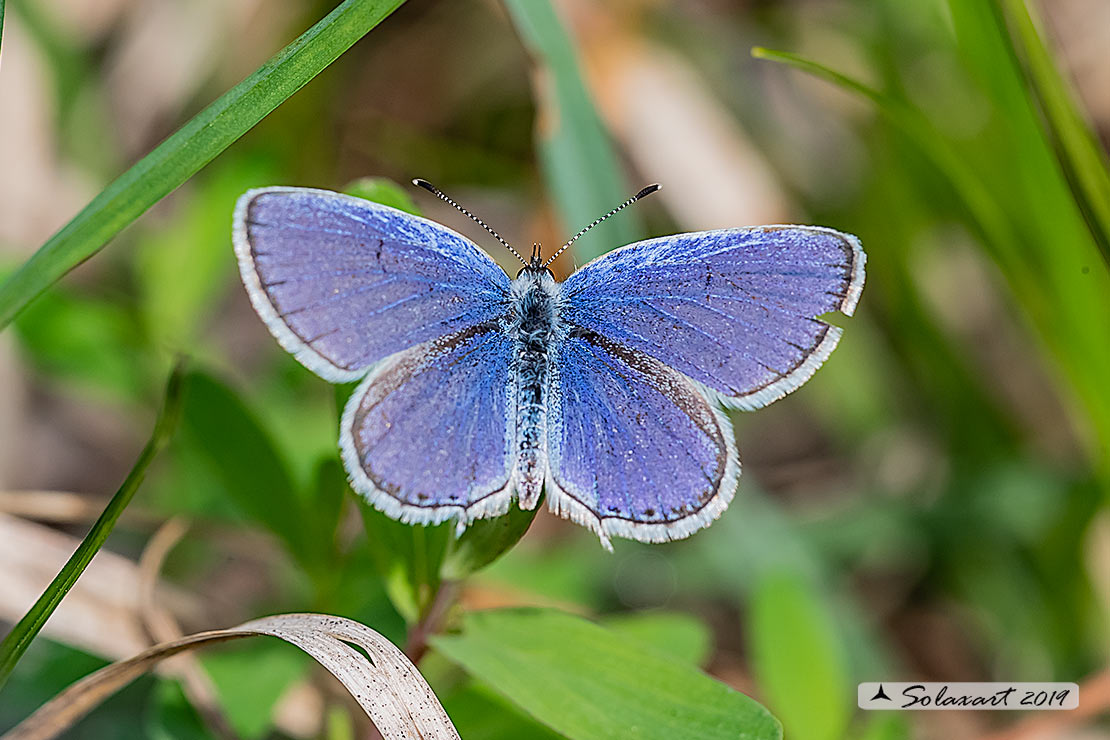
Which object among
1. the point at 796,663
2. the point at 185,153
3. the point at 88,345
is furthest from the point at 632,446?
the point at 88,345

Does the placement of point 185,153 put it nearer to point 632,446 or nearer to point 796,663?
point 632,446

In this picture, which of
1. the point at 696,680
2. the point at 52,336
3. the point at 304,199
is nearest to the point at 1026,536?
the point at 696,680

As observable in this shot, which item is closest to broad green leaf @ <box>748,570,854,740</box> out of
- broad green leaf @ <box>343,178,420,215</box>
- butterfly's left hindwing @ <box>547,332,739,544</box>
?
butterfly's left hindwing @ <box>547,332,739,544</box>

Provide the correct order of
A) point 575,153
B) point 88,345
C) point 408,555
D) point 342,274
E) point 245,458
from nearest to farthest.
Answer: point 408,555, point 342,274, point 245,458, point 575,153, point 88,345

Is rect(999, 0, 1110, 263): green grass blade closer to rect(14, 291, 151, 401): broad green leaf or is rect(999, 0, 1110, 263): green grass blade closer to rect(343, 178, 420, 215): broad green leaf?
rect(343, 178, 420, 215): broad green leaf

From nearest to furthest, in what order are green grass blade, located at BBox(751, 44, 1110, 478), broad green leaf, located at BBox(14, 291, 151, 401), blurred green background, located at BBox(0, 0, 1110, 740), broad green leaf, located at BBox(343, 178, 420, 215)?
broad green leaf, located at BBox(343, 178, 420, 215) → blurred green background, located at BBox(0, 0, 1110, 740) → green grass blade, located at BBox(751, 44, 1110, 478) → broad green leaf, located at BBox(14, 291, 151, 401)

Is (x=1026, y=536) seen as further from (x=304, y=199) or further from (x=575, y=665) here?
(x=304, y=199)

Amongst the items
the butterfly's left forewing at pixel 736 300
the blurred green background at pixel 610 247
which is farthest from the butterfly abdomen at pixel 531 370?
the blurred green background at pixel 610 247
